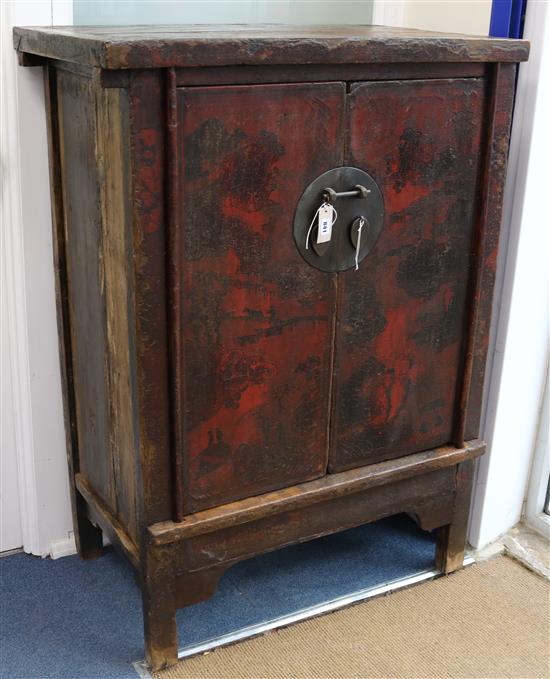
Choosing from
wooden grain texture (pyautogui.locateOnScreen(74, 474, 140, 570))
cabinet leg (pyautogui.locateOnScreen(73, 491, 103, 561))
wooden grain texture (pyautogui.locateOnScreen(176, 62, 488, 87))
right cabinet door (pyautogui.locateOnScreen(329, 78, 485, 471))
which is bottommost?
cabinet leg (pyautogui.locateOnScreen(73, 491, 103, 561))

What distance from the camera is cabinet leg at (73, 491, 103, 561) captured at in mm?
2232

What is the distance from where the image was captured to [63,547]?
2.30 m

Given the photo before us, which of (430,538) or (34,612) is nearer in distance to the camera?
(34,612)

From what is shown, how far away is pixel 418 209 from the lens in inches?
73.3

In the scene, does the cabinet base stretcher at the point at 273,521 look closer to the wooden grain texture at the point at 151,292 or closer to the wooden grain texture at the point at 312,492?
the wooden grain texture at the point at 312,492

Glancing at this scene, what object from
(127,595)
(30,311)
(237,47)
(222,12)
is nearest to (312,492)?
(127,595)

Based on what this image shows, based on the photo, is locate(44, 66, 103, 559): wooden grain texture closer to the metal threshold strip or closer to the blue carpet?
the blue carpet

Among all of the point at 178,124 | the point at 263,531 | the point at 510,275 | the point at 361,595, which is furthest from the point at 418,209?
the point at 361,595

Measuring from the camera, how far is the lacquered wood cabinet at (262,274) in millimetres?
1583

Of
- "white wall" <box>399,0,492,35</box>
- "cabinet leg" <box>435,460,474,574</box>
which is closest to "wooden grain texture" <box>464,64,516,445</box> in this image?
"cabinet leg" <box>435,460,474,574</box>

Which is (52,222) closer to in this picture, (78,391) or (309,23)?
(78,391)

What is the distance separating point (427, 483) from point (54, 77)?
49.8 inches

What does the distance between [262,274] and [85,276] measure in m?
0.42

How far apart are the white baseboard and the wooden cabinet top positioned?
3.99 ft
